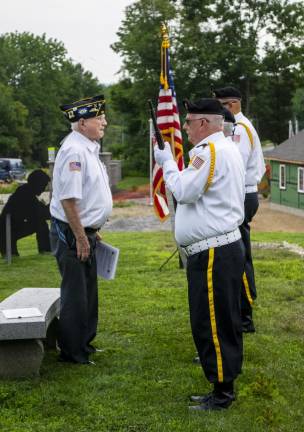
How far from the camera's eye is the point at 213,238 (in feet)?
16.3

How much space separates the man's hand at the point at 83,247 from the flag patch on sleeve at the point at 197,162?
1.27 metres

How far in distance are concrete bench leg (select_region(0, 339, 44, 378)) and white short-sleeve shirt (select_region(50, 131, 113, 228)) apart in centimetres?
98

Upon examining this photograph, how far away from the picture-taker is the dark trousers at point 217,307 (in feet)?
16.3

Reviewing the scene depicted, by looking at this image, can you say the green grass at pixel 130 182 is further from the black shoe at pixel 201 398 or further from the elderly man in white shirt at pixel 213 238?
the elderly man in white shirt at pixel 213 238

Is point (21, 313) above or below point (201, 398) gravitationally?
above

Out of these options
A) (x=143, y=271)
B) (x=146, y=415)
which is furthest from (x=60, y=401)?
(x=143, y=271)

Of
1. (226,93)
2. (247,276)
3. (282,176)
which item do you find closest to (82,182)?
(226,93)

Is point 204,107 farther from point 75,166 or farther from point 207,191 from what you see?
point 75,166

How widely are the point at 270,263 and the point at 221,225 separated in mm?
6751

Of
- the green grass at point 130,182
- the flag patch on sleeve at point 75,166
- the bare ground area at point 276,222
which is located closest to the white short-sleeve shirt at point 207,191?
the flag patch on sleeve at point 75,166

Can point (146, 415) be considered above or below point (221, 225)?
below

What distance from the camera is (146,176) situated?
195 feet

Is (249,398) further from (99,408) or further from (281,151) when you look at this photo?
(281,151)

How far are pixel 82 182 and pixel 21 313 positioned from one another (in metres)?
1.07
